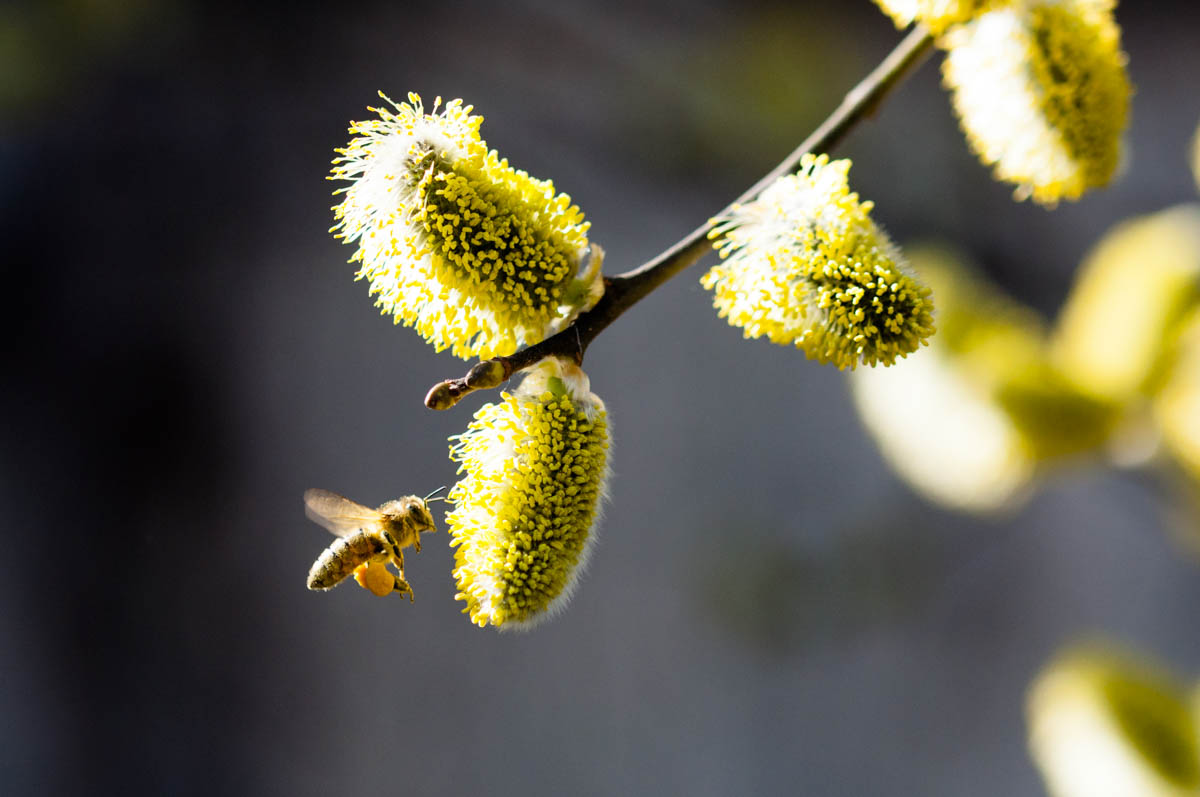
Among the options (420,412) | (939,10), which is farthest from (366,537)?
(420,412)

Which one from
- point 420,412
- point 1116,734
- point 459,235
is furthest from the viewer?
point 420,412

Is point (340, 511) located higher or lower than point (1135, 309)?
lower

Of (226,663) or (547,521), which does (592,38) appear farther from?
(547,521)

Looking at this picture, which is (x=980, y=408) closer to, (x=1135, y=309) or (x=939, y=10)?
(x=1135, y=309)

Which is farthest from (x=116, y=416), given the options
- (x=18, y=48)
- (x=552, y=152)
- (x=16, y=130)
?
(x=552, y=152)

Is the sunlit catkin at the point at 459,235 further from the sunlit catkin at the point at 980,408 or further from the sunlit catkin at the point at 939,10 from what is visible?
the sunlit catkin at the point at 980,408

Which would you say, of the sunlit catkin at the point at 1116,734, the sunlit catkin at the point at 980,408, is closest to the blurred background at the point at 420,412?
the sunlit catkin at the point at 980,408
